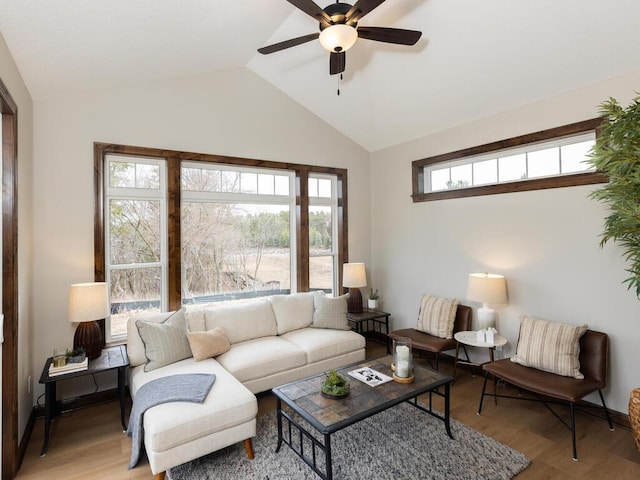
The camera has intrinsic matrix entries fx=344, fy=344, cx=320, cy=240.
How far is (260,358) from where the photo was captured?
3.19 metres

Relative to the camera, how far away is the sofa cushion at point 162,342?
9.71 ft

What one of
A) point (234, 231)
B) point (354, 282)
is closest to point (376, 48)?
point (234, 231)

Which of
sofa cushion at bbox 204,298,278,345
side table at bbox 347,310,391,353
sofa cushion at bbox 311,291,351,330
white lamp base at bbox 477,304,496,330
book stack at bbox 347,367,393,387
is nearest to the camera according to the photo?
book stack at bbox 347,367,393,387

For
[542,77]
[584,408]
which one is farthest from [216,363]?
[542,77]

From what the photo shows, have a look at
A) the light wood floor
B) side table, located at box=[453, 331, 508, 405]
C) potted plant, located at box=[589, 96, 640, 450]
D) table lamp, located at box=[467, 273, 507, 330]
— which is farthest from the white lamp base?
potted plant, located at box=[589, 96, 640, 450]

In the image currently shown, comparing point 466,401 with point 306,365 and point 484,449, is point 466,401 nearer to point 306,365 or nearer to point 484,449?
point 484,449

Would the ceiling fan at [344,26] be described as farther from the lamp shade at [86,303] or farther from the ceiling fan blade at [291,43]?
the lamp shade at [86,303]

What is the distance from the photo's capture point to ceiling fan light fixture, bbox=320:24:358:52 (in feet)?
7.08

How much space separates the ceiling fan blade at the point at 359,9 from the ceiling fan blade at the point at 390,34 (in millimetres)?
178

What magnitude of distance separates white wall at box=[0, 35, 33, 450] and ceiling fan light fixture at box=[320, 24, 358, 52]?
2.08m

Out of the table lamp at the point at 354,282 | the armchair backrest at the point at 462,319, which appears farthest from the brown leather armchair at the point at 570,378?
the table lamp at the point at 354,282

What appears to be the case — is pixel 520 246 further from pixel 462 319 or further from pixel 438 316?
pixel 438 316

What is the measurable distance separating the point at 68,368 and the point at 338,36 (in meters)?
3.13

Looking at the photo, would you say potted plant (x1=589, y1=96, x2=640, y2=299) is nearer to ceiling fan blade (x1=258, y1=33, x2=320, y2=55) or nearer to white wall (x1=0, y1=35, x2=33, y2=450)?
ceiling fan blade (x1=258, y1=33, x2=320, y2=55)
